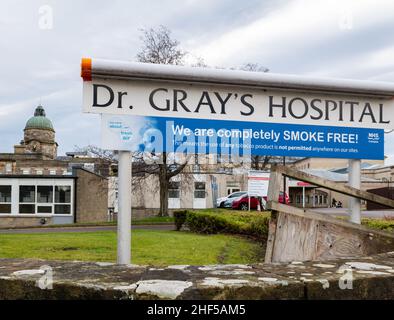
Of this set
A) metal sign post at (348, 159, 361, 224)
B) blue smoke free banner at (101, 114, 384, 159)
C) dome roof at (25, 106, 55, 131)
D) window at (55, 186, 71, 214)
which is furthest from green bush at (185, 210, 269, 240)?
dome roof at (25, 106, 55, 131)

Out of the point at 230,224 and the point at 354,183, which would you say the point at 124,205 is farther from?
the point at 230,224

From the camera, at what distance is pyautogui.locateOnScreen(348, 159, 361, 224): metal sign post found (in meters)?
5.02

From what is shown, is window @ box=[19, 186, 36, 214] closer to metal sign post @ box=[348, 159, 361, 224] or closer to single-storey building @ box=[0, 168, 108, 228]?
single-storey building @ box=[0, 168, 108, 228]

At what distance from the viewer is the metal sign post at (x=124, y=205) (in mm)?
4320

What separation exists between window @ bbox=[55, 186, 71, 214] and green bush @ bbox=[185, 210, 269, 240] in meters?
19.5

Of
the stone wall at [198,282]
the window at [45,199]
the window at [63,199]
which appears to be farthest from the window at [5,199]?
the stone wall at [198,282]

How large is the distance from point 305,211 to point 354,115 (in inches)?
47.5

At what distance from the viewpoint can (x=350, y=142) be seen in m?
4.88

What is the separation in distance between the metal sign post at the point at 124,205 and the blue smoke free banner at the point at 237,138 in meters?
0.15

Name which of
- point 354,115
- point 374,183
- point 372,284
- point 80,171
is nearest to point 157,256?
point 354,115

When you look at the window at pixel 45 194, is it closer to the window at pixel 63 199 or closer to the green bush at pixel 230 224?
the window at pixel 63 199

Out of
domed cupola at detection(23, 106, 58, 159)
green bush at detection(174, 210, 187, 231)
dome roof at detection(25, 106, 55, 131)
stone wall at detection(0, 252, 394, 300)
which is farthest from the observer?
dome roof at detection(25, 106, 55, 131)

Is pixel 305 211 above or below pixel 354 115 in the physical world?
below
